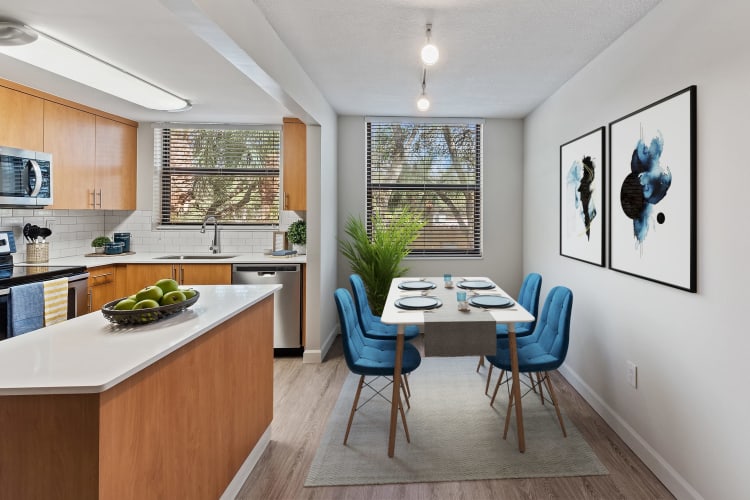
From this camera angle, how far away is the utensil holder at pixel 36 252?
346cm

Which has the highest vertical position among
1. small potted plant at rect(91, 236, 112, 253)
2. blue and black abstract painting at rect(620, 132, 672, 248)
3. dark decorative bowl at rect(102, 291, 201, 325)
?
blue and black abstract painting at rect(620, 132, 672, 248)

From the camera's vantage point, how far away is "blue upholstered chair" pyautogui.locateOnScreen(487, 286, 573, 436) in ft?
7.89

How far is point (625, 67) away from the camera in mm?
2477

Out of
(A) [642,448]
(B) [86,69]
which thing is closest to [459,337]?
(A) [642,448]

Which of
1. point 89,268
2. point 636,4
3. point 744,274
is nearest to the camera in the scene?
point 744,274

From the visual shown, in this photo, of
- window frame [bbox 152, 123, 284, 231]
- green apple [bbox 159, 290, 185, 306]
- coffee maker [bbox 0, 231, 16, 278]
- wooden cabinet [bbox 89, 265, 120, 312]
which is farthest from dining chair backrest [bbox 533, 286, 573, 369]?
coffee maker [bbox 0, 231, 16, 278]

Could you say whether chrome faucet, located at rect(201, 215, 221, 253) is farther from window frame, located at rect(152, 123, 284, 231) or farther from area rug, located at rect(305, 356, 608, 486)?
area rug, located at rect(305, 356, 608, 486)

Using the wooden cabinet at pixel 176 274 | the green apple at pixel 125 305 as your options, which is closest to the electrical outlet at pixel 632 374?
the green apple at pixel 125 305

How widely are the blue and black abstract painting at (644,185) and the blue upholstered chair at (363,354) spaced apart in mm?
1519

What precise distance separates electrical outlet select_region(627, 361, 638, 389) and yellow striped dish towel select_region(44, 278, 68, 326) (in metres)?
3.79

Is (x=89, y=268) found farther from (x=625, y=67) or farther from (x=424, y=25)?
(x=625, y=67)

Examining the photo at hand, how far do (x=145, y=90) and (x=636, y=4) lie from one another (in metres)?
3.33

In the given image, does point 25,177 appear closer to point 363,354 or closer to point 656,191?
point 363,354

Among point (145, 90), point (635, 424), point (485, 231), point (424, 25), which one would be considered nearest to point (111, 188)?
point (145, 90)
